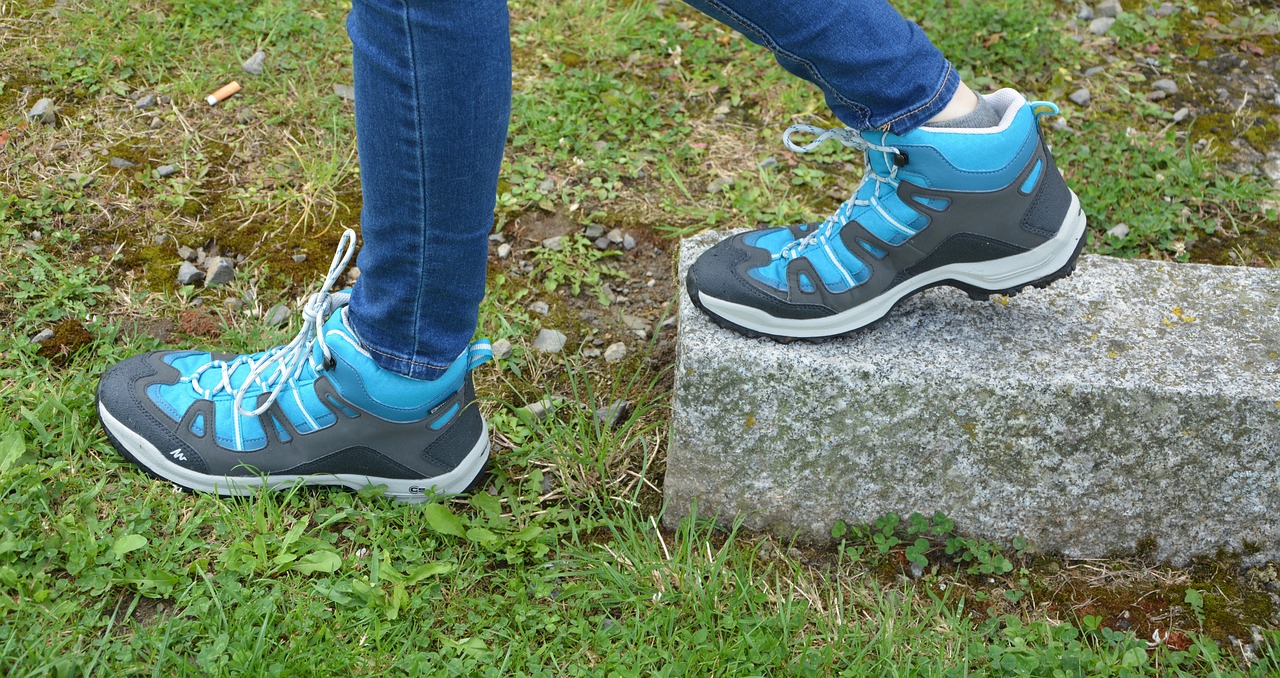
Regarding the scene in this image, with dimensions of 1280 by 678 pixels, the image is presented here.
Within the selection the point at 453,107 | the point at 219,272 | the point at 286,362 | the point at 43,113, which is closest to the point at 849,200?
the point at 453,107

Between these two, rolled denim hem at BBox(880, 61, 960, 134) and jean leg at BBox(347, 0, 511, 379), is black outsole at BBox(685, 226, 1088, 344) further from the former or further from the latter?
jean leg at BBox(347, 0, 511, 379)

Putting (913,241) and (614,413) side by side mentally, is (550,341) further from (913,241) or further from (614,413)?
(913,241)

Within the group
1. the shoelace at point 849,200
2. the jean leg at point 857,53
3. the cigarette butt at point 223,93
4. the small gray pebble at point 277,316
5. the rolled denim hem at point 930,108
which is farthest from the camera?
the cigarette butt at point 223,93

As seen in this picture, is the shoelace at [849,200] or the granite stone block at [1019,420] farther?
the granite stone block at [1019,420]

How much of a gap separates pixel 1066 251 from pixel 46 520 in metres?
2.23

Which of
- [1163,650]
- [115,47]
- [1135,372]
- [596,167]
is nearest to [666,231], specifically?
[596,167]

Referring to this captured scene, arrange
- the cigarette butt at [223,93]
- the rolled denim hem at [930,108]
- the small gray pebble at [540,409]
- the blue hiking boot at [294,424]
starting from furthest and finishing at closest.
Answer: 1. the cigarette butt at [223,93]
2. the small gray pebble at [540,409]
3. the blue hiking boot at [294,424]
4. the rolled denim hem at [930,108]

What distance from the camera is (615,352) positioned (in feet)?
8.78

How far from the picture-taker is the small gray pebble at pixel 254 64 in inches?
137

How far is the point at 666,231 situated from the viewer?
3.07m

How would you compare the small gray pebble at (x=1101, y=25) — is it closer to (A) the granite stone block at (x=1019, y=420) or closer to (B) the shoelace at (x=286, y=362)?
(A) the granite stone block at (x=1019, y=420)

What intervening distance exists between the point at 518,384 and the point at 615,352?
30 centimetres

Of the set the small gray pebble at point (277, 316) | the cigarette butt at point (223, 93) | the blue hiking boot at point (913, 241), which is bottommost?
the small gray pebble at point (277, 316)

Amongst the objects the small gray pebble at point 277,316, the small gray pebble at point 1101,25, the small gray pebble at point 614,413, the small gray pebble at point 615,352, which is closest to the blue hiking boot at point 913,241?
the small gray pebble at point 614,413
